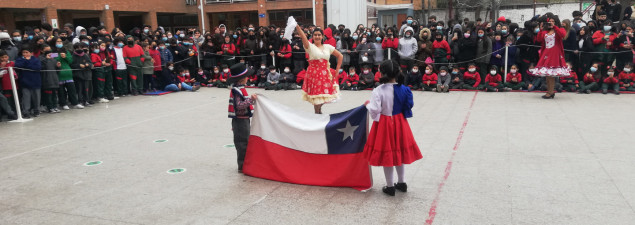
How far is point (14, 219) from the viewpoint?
4.61 metres

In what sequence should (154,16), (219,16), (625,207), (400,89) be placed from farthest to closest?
(219,16)
(154,16)
(400,89)
(625,207)

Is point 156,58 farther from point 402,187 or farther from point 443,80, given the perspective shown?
point 402,187

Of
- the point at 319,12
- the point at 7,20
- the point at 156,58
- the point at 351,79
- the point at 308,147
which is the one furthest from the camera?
the point at 319,12

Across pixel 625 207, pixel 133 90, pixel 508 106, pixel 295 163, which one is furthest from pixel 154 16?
pixel 625 207

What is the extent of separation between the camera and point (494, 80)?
41.0 feet

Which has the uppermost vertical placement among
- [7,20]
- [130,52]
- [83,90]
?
[7,20]

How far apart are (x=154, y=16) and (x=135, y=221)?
26.2 meters

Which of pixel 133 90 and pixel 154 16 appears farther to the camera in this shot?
pixel 154 16

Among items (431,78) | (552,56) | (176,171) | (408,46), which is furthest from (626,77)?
(176,171)

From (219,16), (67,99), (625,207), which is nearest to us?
(625,207)

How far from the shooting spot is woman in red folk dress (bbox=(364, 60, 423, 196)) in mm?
4734

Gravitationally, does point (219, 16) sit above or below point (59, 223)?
above

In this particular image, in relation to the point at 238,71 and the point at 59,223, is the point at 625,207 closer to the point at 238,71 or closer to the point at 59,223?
the point at 238,71

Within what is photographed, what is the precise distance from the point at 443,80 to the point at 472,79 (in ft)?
2.77
